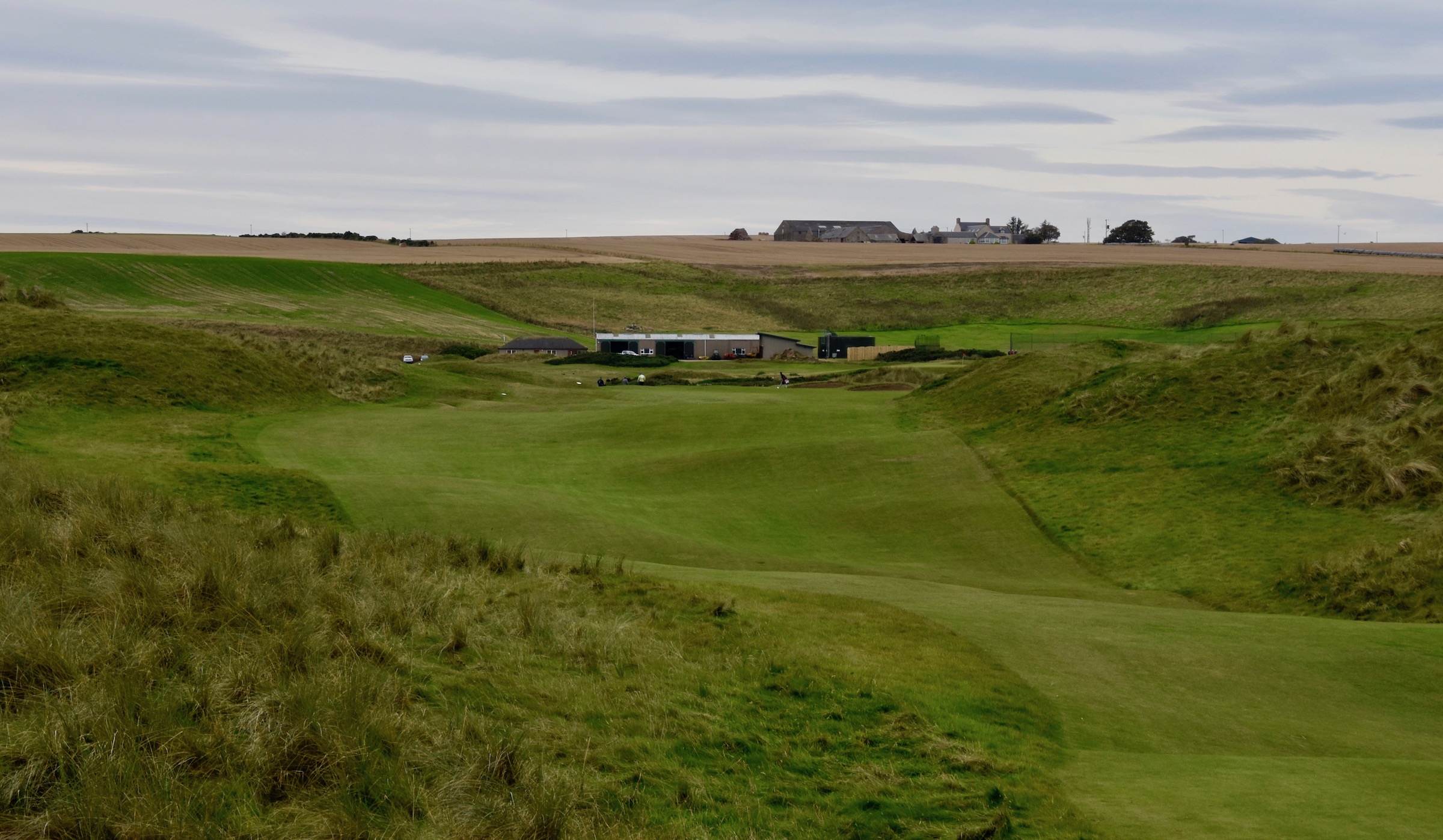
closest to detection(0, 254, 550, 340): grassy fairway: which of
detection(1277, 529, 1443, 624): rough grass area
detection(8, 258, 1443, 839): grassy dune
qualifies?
detection(8, 258, 1443, 839): grassy dune

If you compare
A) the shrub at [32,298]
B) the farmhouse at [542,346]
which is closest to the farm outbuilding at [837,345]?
the farmhouse at [542,346]

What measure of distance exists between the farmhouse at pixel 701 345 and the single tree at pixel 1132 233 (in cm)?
11424

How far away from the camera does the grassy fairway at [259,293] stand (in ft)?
285

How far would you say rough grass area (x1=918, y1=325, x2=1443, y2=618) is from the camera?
21469 mm

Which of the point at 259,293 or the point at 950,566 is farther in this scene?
the point at 259,293

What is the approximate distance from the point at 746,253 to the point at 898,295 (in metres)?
36.5

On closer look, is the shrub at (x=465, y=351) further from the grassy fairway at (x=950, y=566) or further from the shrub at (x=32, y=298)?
the shrub at (x=32, y=298)

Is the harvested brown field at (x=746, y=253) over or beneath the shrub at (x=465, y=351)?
over

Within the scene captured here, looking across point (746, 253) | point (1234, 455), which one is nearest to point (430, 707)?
point (1234, 455)

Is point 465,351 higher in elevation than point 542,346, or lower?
lower

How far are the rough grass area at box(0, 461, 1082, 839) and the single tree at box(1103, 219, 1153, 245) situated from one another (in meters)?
187

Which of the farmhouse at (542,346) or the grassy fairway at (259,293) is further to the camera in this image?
the grassy fairway at (259,293)

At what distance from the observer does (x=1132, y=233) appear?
187 meters

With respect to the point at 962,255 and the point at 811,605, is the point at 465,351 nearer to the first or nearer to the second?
the point at 811,605
